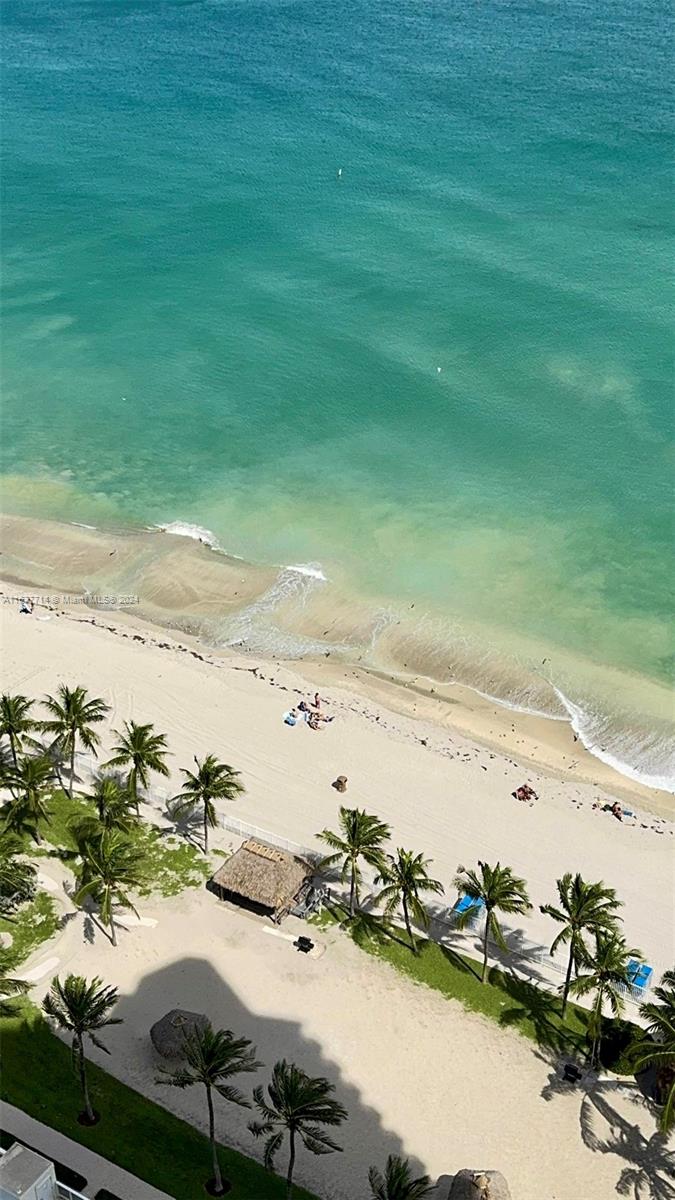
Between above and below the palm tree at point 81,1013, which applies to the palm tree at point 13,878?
→ below

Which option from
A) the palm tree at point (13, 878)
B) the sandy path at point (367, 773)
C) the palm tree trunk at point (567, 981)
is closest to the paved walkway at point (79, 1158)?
the palm tree at point (13, 878)

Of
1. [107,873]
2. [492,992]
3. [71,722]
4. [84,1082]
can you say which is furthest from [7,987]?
[492,992]

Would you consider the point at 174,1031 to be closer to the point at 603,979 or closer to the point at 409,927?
the point at 409,927

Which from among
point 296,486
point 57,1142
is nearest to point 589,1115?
point 57,1142

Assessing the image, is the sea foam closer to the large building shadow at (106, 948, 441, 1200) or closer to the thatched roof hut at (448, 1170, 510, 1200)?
the large building shadow at (106, 948, 441, 1200)

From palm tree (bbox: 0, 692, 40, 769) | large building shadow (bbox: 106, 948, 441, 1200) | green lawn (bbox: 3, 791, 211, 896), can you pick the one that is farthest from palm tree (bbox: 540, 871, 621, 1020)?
palm tree (bbox: 0, 692, 40, 769)

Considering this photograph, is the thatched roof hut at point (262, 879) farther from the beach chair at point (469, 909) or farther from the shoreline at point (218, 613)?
the shoreline at point (218, 613)
